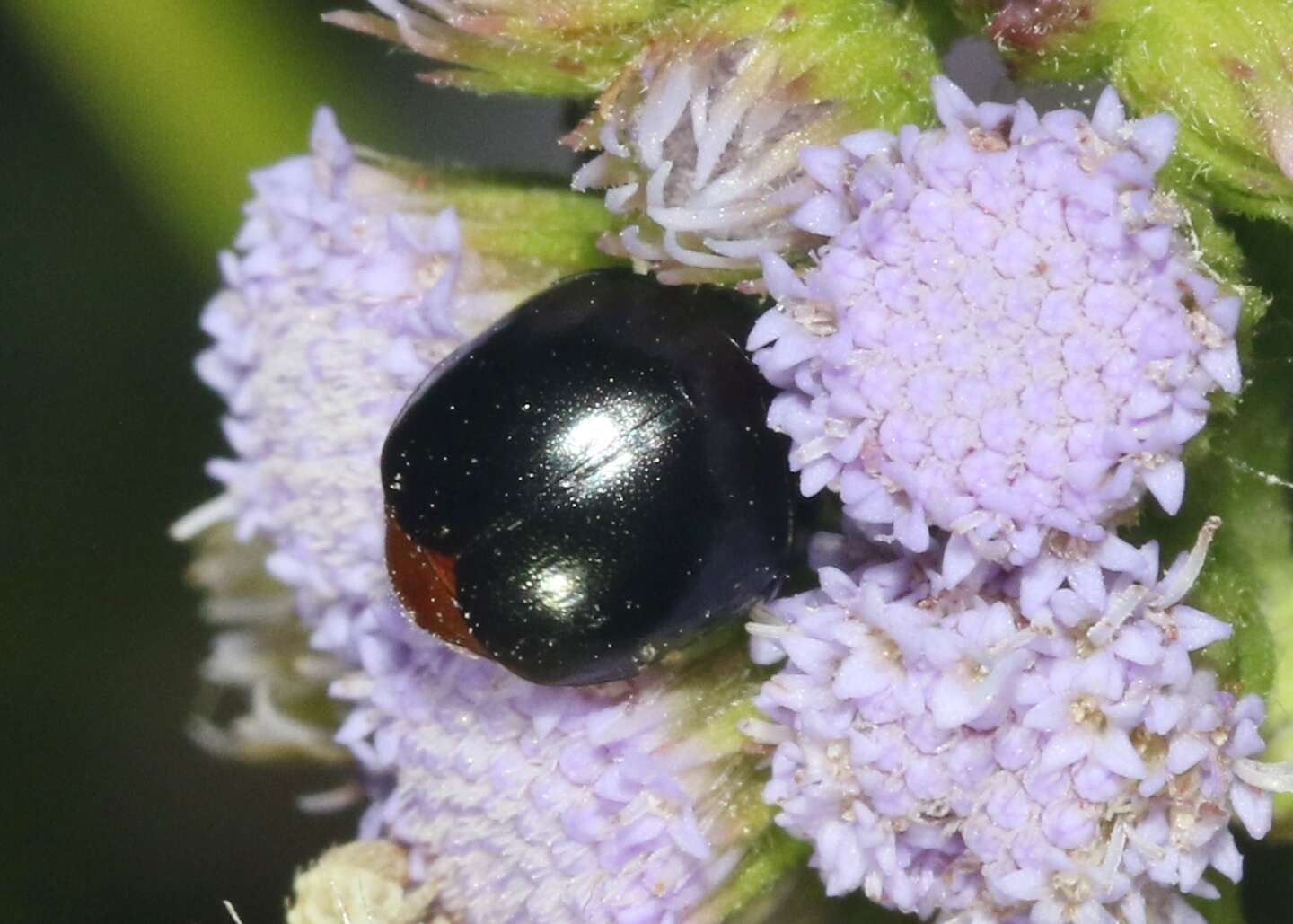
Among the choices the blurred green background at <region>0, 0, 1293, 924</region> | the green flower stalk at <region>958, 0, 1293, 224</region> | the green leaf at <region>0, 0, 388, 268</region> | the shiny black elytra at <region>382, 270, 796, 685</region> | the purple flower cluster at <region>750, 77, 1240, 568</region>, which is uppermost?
the green flower stalk at <region>958, 0, 1293, 224</region>

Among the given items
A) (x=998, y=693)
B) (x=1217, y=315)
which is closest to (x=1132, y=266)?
(x=1217, y=315)

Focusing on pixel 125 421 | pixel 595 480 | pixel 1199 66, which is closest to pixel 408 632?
pixel 595 480

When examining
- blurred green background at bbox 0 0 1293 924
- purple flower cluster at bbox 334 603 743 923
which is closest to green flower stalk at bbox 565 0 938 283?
purple flower cluster at bbox 334 603 743 923

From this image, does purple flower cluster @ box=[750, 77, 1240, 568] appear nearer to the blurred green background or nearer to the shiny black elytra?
the shiny black elytra

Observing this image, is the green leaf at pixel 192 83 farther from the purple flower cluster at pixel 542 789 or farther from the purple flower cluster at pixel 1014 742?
the purple flower cluster at pixel 1014 742

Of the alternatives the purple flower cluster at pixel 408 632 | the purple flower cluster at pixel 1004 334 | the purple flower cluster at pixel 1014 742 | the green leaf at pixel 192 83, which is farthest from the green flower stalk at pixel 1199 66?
the green leaf at pixel 192 83

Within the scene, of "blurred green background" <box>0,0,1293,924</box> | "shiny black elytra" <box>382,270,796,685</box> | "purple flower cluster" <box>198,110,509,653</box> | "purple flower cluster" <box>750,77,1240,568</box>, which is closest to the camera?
"purple flower cluster" <box>750,77,1240,568</box>

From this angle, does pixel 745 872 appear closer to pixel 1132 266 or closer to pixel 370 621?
pixel 370 621
